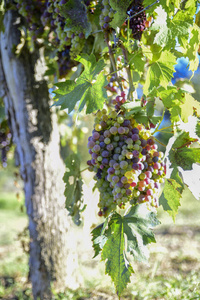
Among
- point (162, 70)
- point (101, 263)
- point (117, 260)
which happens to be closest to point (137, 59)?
point (162, 70)

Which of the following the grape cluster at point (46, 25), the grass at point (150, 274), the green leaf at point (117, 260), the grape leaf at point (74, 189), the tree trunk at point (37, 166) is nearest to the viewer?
the green leaf at point (117, 260)

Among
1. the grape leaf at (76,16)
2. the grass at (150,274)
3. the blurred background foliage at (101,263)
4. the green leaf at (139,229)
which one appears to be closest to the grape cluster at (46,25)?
the grape leaf at (76,16)

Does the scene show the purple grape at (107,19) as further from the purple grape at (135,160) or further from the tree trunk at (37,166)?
the tree trunk at (37,166)

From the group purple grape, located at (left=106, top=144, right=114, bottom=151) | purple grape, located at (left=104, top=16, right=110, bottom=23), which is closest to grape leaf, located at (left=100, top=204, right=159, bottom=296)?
purple grape, located at (left=106, top=144, right=114, bottom=151)

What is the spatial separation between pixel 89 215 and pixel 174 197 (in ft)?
1.54

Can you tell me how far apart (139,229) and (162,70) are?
586mm

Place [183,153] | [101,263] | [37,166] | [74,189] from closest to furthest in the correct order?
1. [183,153]
2. [74,189]
3. [37,166]
4. [101,263]

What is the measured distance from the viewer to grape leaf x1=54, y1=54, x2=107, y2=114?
920 millimetres

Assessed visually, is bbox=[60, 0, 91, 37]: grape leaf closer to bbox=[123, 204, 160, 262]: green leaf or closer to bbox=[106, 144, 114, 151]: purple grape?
bbox=[106, 144, 114, 151]: purple grape

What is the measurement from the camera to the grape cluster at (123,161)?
0.93 m

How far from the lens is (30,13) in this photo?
1577mm

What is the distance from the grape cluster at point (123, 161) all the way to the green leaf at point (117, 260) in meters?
0.12

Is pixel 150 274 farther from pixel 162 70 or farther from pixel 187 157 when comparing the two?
pixel 162 70

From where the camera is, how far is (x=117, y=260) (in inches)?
35.4
